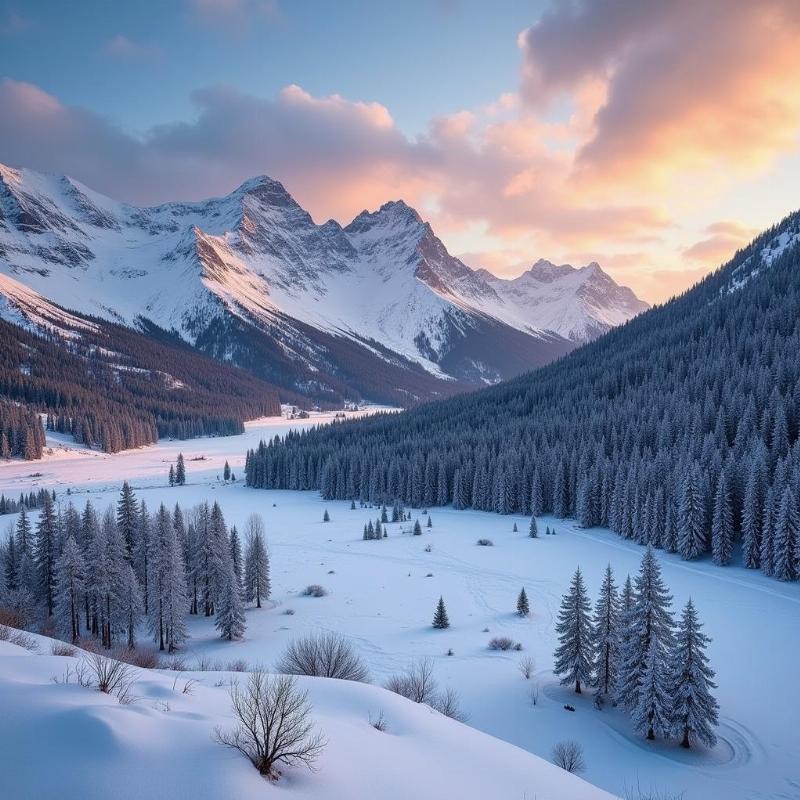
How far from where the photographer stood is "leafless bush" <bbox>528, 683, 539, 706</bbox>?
89.0ft

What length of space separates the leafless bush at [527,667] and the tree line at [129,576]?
2236cm

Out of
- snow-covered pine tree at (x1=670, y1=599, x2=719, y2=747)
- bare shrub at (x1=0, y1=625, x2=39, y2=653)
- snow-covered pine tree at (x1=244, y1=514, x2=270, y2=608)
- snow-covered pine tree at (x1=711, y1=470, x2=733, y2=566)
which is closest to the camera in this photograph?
bare shrub at (x1=0, y1=625, x2=39, y2=653)

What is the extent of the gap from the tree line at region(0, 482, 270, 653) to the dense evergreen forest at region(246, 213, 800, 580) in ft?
169

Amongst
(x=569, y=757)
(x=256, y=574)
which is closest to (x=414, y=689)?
(x=569, y=757)

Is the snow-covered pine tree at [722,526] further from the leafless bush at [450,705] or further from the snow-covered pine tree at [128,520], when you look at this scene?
the snow-covered pine tree at [128,520]

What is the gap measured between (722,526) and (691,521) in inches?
128

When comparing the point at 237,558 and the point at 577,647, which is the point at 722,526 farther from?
the point at 237,558

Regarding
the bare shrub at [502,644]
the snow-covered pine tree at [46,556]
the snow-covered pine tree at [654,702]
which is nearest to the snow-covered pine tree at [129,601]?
the snow-covered pine tree at [46,556]

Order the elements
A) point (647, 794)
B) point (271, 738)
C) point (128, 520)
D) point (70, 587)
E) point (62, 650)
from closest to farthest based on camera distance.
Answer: point (271, 738), point (62, 650), point (647, 794), point (70, 587), point (128, 520)

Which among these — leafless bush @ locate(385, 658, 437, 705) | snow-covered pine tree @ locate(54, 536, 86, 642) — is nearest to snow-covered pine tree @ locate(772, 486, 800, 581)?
leafless bush @ locate(385, 658, 437, 705)

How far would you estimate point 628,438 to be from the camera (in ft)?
326

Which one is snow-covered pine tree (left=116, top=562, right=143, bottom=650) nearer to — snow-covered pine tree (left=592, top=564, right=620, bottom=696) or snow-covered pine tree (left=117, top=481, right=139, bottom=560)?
snow-covered pine tree (left=117, top=481, right=139, bottom=560)

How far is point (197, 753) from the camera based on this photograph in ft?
29.5

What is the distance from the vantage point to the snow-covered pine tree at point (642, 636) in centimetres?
2584
